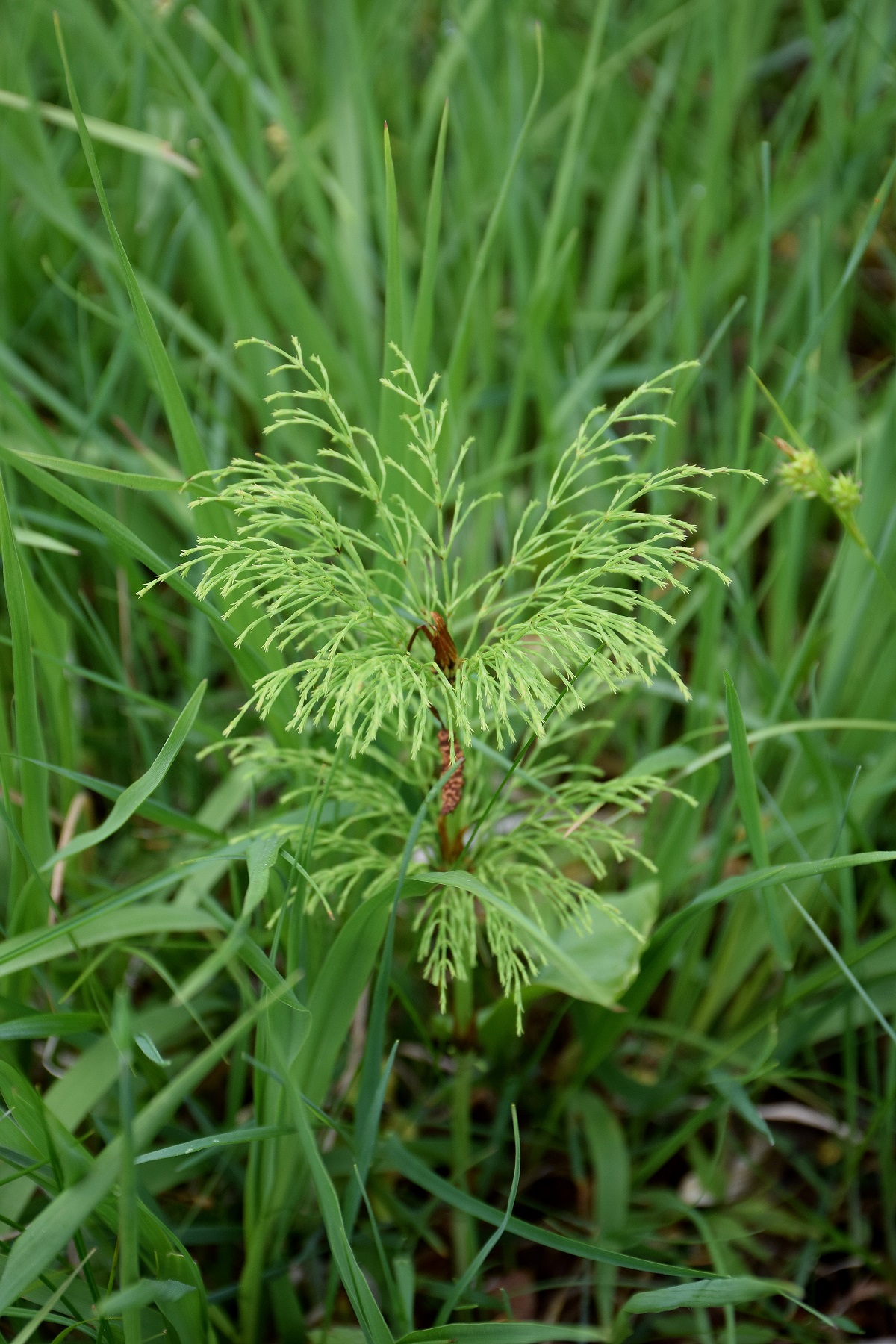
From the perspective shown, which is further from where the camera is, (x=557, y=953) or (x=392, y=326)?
(x=392, y=326)

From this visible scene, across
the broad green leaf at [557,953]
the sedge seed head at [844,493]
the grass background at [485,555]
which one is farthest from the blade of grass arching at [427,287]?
the broad green leaf at [557,953]

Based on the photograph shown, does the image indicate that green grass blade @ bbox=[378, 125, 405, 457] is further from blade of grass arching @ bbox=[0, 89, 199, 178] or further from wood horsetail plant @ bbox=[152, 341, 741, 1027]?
blade of grass arching @ bbox=[0, 89, 199, 178]

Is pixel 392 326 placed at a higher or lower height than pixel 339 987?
higher

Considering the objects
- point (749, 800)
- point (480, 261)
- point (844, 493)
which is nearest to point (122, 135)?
point (480, 261)

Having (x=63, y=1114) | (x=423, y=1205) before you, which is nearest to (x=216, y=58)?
(x=63, y=1114)

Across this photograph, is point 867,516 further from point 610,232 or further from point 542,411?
point 610,232

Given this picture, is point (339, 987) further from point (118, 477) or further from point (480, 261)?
point (480, 261)

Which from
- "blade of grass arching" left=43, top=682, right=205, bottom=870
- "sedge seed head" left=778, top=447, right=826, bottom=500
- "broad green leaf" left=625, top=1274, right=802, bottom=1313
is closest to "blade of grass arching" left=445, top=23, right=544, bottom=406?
"sedge seed head" left=778, top=447, right=826, bottom=500
